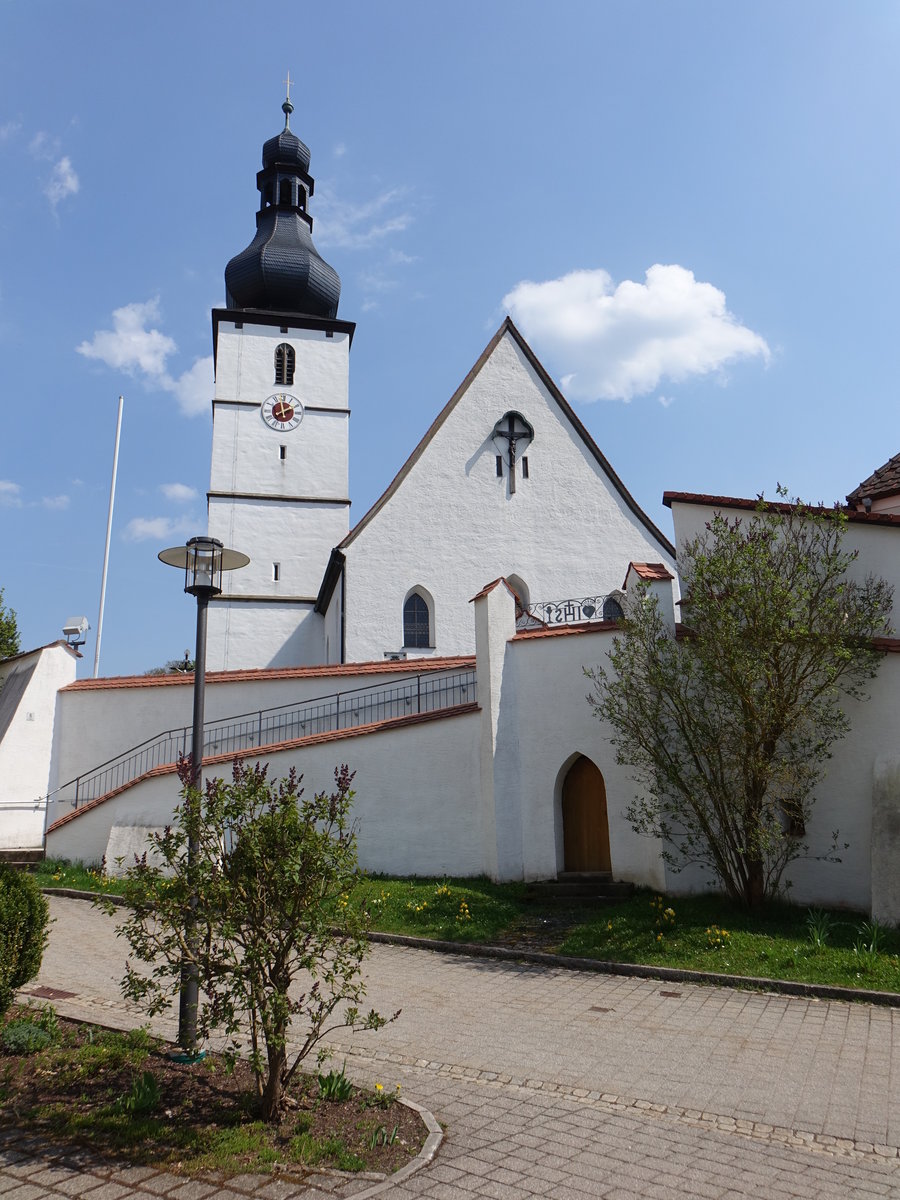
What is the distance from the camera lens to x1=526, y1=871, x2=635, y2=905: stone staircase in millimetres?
13789

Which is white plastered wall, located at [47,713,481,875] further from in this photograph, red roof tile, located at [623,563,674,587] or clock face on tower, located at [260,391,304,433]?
clock face on tower, located at [260,391,304,433]

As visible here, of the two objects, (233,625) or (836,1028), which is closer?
(836,1028)

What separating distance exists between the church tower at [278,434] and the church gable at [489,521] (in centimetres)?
675

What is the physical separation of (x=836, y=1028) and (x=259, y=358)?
30.4m

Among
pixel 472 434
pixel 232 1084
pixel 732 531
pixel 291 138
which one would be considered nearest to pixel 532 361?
pixel 472 434

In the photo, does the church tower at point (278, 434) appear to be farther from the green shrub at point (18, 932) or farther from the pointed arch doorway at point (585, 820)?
the green shrub at point (18, 932)

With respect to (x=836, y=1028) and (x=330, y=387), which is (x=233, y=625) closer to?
(x=330, y=387)

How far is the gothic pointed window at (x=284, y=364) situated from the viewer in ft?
112

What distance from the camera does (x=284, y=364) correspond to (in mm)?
34344

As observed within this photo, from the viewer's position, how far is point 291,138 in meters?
37.8

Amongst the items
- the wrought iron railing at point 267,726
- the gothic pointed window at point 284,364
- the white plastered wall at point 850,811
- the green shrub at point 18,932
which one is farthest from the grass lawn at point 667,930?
the gothic pointed window at point 284,364

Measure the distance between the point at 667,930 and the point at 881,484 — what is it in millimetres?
10508

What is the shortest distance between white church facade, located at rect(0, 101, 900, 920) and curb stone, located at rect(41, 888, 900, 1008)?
101 inches

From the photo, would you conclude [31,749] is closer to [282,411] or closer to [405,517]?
[405,517]
